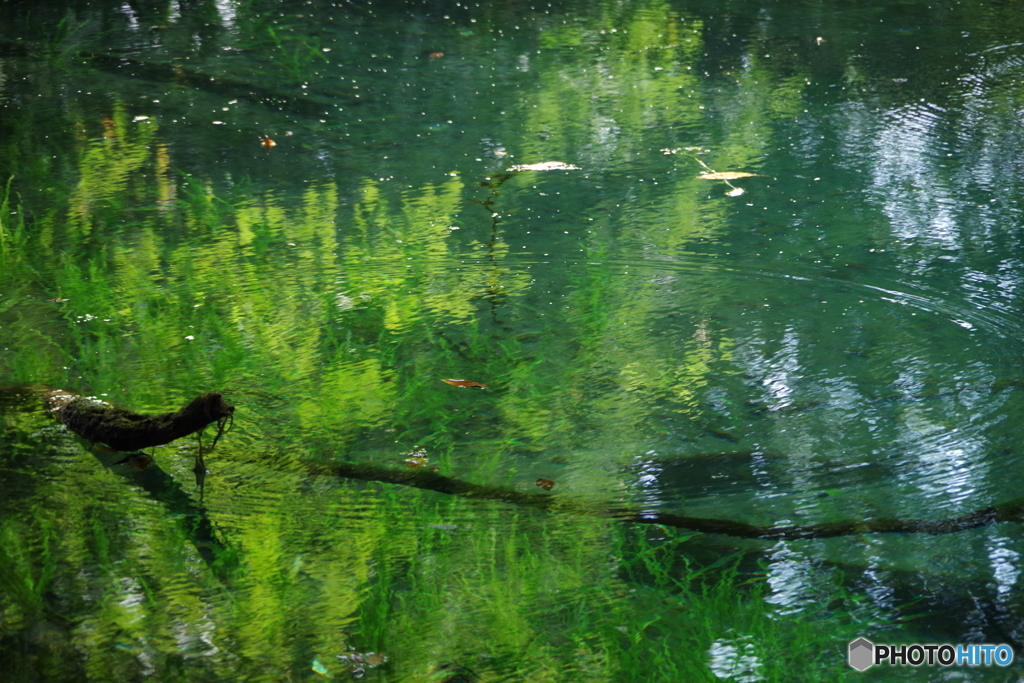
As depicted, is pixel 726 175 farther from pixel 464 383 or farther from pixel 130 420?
pixel 130 420

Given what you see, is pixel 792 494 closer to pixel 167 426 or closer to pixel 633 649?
pixel 633 649

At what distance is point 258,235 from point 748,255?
1.73 meters

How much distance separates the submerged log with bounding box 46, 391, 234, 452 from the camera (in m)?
2.04

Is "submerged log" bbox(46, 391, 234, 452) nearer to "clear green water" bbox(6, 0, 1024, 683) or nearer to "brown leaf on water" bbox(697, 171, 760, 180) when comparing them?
"clear green water" bbox(6, 0, 1024, 683)

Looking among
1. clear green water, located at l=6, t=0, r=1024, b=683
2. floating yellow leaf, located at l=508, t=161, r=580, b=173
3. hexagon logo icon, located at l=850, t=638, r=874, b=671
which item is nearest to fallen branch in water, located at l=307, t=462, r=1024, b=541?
clear green water, located at l=6, t=0, r=1024, b=683

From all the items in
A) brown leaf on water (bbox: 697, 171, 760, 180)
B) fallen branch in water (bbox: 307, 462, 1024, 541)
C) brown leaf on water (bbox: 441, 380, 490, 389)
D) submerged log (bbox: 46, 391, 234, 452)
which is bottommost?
fallen branch in water (bbox: 307, 462, 1024, 541)

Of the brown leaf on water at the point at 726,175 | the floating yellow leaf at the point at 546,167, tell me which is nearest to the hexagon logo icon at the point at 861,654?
the brown leaf on water at the point at 726,175

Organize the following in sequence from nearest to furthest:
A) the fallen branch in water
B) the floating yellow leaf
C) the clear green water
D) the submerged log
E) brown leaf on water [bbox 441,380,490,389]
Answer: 1. the clear green water
2. the fallen branch in water
3. the submerged log
4. brown leaf on water [bbox 441,380,490,389]
5. the floating yellow leaf

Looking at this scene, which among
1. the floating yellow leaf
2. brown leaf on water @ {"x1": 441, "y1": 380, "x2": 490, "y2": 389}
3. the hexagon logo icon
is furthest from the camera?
the floating yellow leaf

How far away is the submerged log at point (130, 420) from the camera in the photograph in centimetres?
204

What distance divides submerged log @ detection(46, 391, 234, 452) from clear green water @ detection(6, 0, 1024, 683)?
67 mm

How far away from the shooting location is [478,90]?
501 cm

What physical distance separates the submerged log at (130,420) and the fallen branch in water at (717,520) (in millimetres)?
355

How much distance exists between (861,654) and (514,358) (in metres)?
1.26
